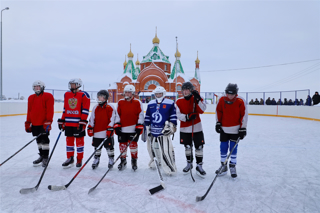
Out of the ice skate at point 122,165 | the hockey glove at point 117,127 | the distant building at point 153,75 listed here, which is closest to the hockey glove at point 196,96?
the hockey glove at point 117,127

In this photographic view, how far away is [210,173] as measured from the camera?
3.75 meters

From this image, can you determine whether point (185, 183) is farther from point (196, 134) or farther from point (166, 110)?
point (166, 110)

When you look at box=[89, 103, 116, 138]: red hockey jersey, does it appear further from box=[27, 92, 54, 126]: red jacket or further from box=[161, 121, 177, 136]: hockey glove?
box=[161, 121, 177, 136]: hockey glove

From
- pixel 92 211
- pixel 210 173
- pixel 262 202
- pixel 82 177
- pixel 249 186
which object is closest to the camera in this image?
pixel 92 211

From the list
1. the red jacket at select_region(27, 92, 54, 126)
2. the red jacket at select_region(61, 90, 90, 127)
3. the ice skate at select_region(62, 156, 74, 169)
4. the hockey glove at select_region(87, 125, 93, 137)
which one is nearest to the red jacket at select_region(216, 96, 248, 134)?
the hockey glove at select_region(87, 125, 93, 137)

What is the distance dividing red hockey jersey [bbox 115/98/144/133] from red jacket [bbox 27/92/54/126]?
1345 mm

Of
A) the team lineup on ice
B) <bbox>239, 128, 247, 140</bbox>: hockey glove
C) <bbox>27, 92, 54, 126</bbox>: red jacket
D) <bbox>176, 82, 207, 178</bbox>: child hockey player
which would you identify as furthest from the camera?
<bbox>27, 92, 54, 126</bbox>: red jacket

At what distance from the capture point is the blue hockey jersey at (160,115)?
360 centimetres

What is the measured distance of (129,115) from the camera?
3.80 meters

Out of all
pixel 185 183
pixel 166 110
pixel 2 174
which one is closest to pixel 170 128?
pixel 166 110

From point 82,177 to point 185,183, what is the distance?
1708mm

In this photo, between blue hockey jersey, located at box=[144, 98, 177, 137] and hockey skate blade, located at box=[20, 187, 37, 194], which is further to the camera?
blue hockey jersey, located at box=[144, 98, 177, 137]

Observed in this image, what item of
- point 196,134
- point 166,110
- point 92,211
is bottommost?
point 92,211

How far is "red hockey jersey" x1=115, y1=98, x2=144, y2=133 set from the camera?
150 inches
